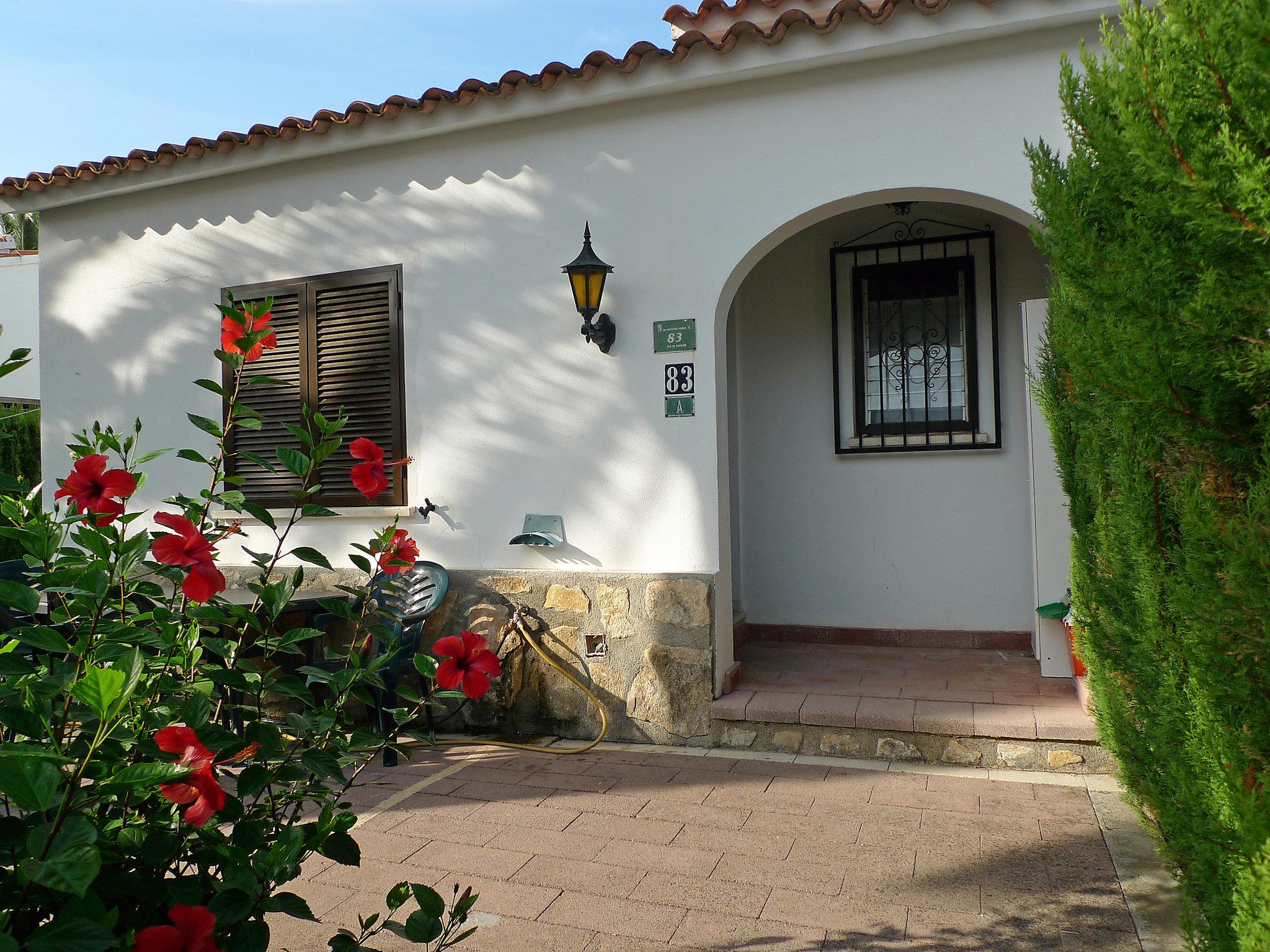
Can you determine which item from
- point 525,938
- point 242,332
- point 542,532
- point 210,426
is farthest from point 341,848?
point 542,532

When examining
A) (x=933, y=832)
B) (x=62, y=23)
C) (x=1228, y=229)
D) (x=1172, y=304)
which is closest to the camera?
(x=1228, y=229)

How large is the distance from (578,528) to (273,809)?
3471 mm

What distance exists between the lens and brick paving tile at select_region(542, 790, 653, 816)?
12.8 feet

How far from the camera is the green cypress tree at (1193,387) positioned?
1.53 meters

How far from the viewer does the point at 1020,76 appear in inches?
174

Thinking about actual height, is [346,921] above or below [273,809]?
below

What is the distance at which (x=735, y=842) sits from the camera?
3.53 metres

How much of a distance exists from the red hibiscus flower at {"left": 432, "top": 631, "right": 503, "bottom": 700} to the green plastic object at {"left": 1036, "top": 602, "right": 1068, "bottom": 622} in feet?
13.2

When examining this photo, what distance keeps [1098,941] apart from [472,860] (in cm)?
208

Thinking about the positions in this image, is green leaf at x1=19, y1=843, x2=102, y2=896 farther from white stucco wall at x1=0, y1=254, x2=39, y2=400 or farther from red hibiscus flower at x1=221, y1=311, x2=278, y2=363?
white stucco wall at x1=0, y1=254, x2=39, y2=400

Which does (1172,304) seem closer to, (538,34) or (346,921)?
(346,921)

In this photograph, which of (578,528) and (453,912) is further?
(578,528)

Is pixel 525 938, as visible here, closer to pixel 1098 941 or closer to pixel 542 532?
pixel 1098 941

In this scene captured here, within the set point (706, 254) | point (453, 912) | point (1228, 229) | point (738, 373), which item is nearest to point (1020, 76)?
point (706, 254)
